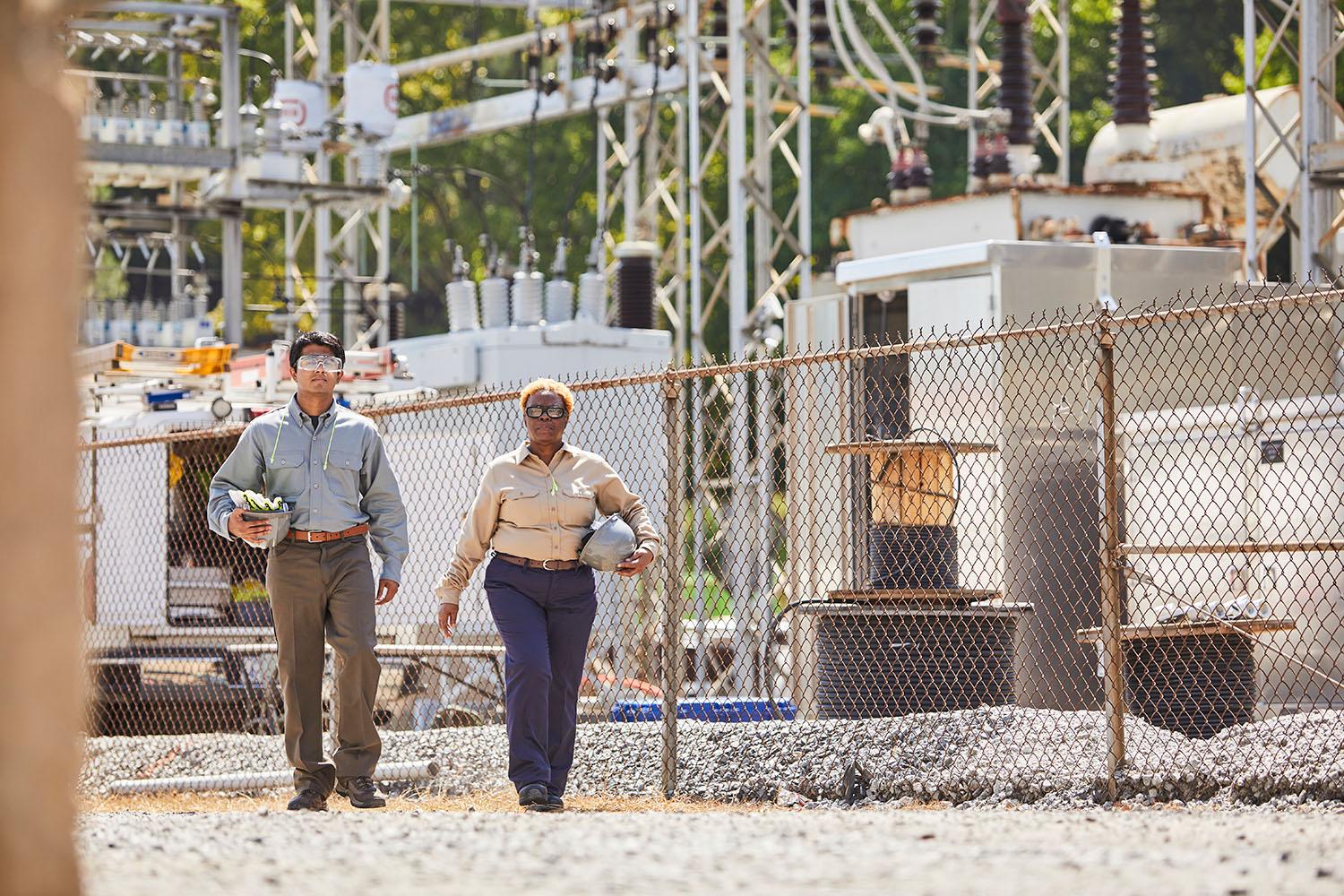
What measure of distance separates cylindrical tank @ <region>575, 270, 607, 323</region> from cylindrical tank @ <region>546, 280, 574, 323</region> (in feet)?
0.46

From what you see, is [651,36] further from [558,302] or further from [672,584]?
[672,584]

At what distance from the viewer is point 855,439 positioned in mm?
12211

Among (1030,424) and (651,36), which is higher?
(651,36)

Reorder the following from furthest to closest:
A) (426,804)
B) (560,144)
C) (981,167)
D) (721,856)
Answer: (560,144) < (981,167) < (426,804) < (721,856)

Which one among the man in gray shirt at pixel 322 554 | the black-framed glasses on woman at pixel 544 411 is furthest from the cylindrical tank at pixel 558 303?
the black-framed glasses on woman at pixel 544 411

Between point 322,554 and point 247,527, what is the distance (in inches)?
15.4

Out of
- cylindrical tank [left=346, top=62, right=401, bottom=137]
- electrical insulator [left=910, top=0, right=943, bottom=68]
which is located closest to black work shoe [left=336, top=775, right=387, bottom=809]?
electrical insulator [left=910, top=0, right=943, bottom=68]

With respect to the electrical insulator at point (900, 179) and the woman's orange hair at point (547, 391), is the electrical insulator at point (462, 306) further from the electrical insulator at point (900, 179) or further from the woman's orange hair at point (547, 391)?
the woman's orange hair at point (547, 391)

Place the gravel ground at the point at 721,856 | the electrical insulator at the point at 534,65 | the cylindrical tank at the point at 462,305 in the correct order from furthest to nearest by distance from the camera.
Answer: the electrical insulator at the point at 534,65 → the cylindrical tank at the point at 462,305 → the gravel ground at the point at 721,856

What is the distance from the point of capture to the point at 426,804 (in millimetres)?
10398

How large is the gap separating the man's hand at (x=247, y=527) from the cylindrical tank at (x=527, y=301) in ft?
35.8

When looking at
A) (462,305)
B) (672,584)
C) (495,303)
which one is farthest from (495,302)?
(672,584)

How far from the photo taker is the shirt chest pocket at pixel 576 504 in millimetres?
9117

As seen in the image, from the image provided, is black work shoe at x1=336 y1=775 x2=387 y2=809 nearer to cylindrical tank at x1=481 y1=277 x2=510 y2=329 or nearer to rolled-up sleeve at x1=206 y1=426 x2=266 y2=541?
rolled-up sleeve at x1=206 y1=426 x2=266 y2=541
